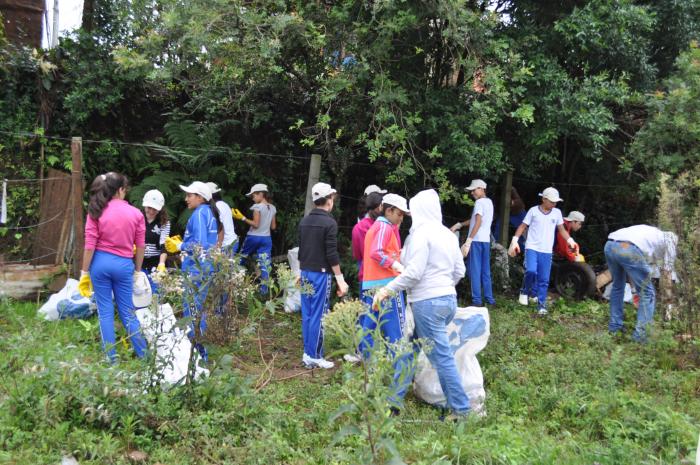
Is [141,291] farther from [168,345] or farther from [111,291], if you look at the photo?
[168,345]

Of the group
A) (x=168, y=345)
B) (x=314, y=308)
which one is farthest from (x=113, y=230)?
(x=314, y=308)

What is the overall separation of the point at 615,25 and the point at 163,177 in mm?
6408

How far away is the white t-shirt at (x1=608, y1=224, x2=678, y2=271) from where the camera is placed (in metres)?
5.95

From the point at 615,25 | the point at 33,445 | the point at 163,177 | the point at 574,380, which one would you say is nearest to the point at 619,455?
the point at 574,380

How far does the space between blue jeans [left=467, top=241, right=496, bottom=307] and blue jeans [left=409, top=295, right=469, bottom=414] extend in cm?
375

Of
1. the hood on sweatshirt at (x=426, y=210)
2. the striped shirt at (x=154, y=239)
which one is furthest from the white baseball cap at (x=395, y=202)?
the striped shirt at (x=154, y=239)

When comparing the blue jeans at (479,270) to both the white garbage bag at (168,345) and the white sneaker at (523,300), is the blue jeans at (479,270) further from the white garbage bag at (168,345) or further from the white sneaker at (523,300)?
the white garbage bag at (168,345)

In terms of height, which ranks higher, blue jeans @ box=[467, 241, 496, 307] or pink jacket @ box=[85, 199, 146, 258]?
pink jacket @ box=[85, 199, 146, 258]

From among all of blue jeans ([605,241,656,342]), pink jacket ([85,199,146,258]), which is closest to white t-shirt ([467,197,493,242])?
blue jeans ([605,241,656,342])

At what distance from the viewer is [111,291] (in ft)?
17.2

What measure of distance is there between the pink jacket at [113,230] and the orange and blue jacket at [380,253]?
6.99ft

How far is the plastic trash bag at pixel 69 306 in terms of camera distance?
651 cm

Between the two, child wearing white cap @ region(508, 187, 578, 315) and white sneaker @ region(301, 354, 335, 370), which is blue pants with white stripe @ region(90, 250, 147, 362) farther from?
child wearing white cap @ region(508, 187, 578, 315)

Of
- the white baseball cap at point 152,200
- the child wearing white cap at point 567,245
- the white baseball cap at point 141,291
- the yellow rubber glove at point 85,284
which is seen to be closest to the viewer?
the yellow rubber glove at point 85,284
